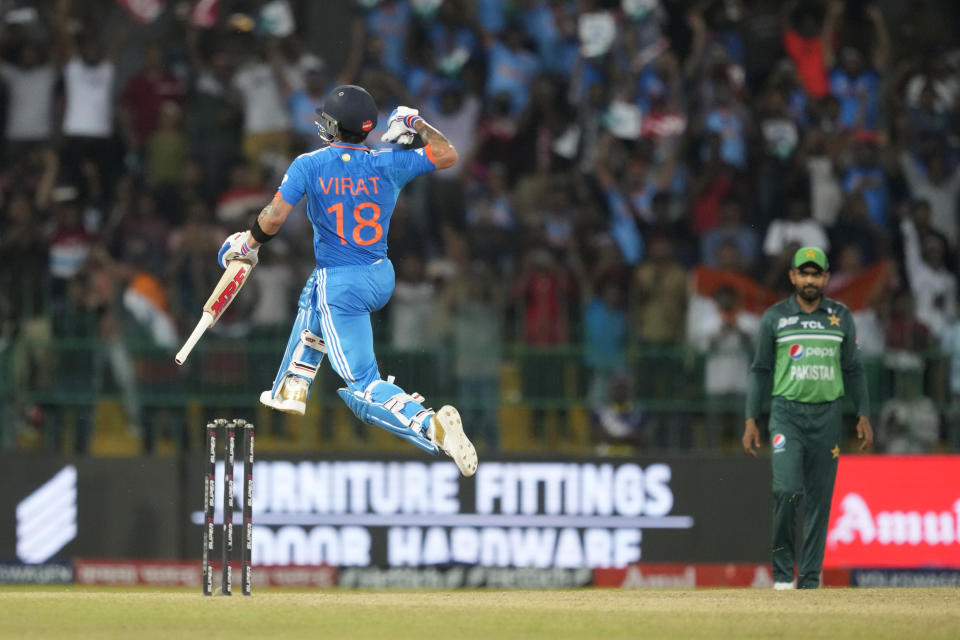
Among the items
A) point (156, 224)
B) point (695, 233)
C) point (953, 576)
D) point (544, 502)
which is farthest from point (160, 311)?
point (953, 576)

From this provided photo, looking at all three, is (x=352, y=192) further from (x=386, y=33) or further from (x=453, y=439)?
(x=386, y=33)

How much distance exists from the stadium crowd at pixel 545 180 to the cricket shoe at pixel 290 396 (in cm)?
513

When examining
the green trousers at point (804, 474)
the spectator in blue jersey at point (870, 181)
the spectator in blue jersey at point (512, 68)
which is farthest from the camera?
the spectator in blue jersey at point (512, 68)

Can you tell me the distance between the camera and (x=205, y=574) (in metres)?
10.6

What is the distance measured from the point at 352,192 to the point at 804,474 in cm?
386

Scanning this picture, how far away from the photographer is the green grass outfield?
29.6 feet

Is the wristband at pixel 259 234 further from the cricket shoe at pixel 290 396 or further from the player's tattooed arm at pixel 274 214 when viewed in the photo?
the cricket shoe at pixel 290 396

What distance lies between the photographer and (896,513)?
15.3 metres

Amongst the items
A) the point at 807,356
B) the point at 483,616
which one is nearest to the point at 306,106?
the point at 807,356

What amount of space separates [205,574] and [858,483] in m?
6.85

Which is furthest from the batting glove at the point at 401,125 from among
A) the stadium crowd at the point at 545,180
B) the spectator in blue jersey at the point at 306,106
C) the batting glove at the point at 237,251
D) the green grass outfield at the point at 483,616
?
the spectator in blue jersey at the point at 306,106

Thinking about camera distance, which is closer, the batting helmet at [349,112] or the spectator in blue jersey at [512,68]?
the batting helmet at [349,112]

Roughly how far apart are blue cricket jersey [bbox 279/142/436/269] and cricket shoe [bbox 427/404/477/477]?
1.08m

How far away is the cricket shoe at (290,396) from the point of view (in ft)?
33.7
